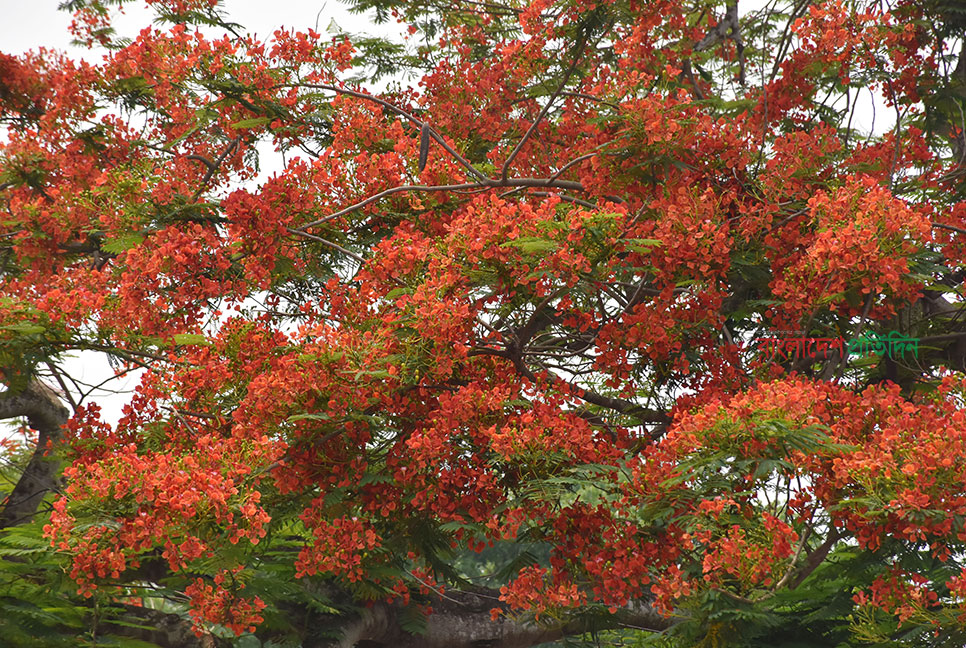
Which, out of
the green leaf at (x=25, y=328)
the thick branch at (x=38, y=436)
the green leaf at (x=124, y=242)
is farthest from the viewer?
the thick branch at (x=38, y=436)

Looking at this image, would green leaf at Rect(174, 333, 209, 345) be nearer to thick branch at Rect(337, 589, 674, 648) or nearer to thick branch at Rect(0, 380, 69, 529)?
thick branch at Rect(0, 380, 69, 529)

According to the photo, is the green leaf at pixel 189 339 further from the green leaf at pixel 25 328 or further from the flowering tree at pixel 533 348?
the green leaf at pixel 25 328

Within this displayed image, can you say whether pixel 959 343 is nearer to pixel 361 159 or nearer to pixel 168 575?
pixel 361 159

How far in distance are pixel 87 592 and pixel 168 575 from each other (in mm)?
1881

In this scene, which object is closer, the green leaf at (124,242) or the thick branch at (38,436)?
the green leaf at (124,242)

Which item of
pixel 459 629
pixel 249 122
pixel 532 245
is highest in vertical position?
pixel 249 122

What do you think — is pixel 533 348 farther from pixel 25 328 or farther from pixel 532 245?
pixel 25 328

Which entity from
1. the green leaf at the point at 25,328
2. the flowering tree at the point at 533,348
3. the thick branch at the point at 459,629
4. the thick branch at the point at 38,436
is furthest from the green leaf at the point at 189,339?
the thick branch at the point at 459,629

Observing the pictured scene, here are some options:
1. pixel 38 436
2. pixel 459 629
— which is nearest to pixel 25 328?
pixel 38 436

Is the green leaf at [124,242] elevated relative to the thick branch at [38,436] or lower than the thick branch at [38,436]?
elevated

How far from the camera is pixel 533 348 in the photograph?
5469mm

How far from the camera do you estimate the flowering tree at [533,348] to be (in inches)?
159

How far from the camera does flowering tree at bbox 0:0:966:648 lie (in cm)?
405

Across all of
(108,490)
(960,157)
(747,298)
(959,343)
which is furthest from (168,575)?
(960,157)
